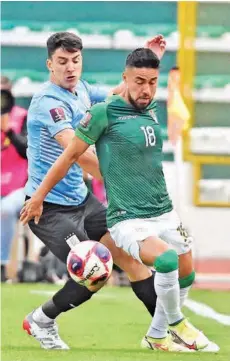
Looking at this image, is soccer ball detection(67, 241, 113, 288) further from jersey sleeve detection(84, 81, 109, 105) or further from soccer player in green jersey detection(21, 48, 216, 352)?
jersey sleeve detection(84, 81, 109, 105)

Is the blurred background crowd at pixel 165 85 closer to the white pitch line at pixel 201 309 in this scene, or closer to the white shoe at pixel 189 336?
the white pitch line at pixel 201 309

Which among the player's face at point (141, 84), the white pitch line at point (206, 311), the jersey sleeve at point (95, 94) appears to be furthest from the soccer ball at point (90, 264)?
the white pitch line at point (206, 311)

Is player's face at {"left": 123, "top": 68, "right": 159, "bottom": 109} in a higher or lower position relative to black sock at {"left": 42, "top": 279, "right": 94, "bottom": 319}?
higher

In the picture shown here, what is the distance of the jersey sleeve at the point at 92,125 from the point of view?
8.29 m

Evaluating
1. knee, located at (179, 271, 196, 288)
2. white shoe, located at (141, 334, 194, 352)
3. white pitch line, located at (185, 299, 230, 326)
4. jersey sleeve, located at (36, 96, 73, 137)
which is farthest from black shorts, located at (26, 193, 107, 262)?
white pitch line, located at (185, 299, 230, 326)

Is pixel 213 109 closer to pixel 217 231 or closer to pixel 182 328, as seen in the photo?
pixel 217 231

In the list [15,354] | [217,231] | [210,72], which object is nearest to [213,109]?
[210,72]

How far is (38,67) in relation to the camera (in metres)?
17.2

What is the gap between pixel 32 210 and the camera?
8.43 m

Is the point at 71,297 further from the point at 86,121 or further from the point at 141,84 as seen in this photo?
the point at 141,84

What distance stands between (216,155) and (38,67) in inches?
107

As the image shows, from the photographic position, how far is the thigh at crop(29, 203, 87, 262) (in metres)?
8.86

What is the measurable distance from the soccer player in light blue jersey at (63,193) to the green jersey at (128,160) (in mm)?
321

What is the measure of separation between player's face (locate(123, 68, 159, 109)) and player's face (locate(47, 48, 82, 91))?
693 mm
